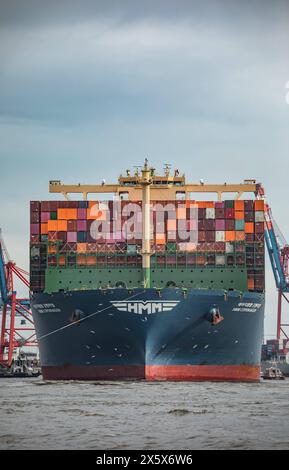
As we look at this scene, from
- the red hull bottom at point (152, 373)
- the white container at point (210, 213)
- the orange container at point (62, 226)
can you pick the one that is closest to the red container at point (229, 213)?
the white container at point (210, 213)

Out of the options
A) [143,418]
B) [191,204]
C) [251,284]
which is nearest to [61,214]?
[191,204]


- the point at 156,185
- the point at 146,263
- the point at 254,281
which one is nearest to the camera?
the point at 146,263

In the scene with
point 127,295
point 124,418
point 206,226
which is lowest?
point 124,418

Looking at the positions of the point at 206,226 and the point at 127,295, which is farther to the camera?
the point at 206,226

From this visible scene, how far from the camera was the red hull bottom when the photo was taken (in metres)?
66.0

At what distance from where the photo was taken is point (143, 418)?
42562 millimetres

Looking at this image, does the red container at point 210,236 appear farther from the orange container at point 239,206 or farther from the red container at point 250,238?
the orange container at point 239,206

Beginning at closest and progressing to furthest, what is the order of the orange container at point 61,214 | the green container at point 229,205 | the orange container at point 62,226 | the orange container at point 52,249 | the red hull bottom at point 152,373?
the red hull bottom at point 152,373 < the orange container at point 52,249 < the orange container at point 62,226 < the orange container at point 61,214 < the green container at point 229,205

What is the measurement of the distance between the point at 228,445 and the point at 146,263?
38641 mm

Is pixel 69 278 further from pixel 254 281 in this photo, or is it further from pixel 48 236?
pixel 254 281

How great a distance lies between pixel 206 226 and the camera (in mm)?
78375

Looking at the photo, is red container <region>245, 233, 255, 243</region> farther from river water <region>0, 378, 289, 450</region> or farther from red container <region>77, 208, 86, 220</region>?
river water <region>0, 378, 289, 450</region>

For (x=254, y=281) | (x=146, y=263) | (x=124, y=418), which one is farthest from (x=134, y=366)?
(x=124, y=418)

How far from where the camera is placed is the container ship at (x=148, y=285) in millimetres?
66750
